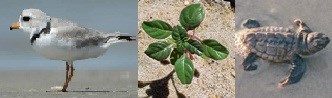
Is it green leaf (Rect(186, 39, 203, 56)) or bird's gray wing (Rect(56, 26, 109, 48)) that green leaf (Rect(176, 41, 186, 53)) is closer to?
green leaf (Rect(186, 39, 203, 56))

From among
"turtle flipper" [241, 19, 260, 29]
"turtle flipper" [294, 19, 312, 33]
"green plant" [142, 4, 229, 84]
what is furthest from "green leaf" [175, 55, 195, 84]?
"turtle flipper" [294, 19, 312, 33]

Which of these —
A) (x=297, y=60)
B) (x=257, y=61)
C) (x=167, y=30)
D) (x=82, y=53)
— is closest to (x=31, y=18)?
(x=82, y=53)

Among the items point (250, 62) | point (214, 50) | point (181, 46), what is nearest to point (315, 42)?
point (250, 62)

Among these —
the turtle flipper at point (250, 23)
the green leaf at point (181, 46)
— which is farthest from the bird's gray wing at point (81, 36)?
the turtle flipper at point (250, 23)

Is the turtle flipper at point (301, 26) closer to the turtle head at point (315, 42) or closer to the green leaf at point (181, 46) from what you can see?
the turtle head at point (315, 42)

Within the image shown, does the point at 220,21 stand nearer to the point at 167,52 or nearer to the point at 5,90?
the point at 167,52

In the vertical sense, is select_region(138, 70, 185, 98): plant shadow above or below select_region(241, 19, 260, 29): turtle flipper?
below

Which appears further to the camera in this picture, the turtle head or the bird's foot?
the bird's foot

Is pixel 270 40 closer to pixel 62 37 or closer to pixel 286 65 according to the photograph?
pixel 286 65
